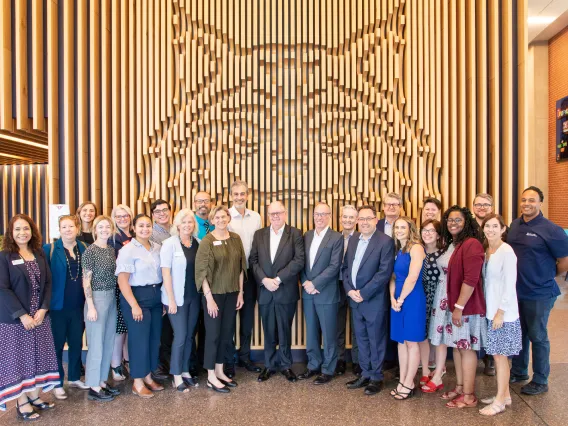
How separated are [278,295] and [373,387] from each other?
3.86ft

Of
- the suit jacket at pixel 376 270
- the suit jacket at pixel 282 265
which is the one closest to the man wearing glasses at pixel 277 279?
the suit jacket at pixel 282 265

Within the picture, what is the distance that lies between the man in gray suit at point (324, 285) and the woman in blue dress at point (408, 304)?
22.4 inches

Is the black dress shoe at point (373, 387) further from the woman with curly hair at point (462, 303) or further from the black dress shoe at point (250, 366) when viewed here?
the black dress shoe at point (250, 366)

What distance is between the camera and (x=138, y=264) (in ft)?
11.6

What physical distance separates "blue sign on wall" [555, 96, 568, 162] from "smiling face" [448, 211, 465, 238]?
29.7 feet

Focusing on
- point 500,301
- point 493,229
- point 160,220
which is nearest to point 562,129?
point 493,229

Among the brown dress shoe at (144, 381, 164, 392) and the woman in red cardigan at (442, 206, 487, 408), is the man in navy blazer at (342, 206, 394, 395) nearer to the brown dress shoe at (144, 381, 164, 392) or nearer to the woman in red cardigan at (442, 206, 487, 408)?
the woman in red cardigan at (442, 206, 487, 408)

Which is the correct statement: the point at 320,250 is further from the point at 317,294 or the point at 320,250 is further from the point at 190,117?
the point at 190,117

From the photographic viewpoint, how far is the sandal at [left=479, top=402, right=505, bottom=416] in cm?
330

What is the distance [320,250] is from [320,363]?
114cm

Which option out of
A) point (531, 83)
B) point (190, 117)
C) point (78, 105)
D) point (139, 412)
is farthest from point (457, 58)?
point (531, 83)

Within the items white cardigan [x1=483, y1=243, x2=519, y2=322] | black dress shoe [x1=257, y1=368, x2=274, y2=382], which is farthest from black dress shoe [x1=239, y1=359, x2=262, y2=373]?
white cardigan [x1=483, y1=243, x2=519, y2=322]

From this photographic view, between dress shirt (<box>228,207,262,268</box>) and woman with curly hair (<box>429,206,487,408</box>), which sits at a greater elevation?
dress shirt (<box>228,207,262,268</box>)

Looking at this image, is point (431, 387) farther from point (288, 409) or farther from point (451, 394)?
point (288, 409)
